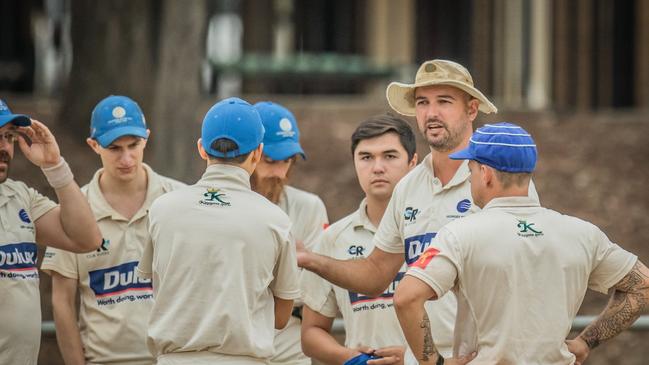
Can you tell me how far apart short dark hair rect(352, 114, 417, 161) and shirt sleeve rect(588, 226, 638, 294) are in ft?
5.62

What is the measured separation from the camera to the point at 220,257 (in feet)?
17.4

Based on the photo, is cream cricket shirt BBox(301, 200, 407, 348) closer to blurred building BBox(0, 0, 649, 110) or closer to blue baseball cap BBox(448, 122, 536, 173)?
blue baseball cap BBox(448, 122, 536, 173)

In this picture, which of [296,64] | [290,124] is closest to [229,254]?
[290,124]

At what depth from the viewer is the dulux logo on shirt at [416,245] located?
6055 mm

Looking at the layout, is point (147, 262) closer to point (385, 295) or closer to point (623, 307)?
point (385, 295)

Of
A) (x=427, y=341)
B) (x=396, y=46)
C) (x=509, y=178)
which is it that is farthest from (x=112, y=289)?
(x=396, y=46)

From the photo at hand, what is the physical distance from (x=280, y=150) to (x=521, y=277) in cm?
232

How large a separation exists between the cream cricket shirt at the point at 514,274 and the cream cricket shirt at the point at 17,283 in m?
2.26

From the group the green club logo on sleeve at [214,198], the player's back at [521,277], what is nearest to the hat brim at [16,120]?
→ the green club logo on sleeve at [214,198]

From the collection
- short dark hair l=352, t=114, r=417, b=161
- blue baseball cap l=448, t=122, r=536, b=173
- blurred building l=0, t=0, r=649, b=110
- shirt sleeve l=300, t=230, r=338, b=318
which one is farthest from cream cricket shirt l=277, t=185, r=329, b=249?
blurred building l=0, t=0, r=649, b=110

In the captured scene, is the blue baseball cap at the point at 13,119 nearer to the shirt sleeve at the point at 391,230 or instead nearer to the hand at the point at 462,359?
the shirt sleeve at the point at 391,230

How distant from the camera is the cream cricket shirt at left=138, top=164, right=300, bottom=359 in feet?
17.4

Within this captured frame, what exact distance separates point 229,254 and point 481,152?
3.91 ft

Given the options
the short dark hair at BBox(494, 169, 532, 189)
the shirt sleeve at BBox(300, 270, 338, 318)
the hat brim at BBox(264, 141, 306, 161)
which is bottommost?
the shirt sleeve at BBox(300, 270, 338, 318)
